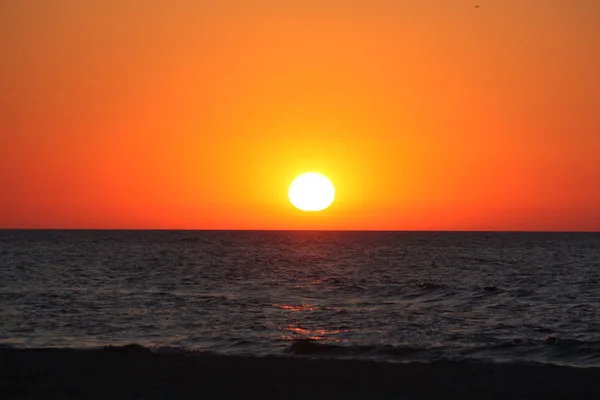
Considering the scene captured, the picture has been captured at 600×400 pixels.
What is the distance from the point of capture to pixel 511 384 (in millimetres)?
19688

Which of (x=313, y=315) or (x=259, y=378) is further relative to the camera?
(x=313, y=315)

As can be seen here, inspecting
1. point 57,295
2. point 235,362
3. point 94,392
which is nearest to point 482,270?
point 57,295

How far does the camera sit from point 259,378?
20.2 metres

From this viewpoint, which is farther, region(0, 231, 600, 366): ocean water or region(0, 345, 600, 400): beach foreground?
region(0, 231, 600, 366): ocean water

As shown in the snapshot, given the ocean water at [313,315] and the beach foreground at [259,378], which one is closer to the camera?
the beach foreground at [259,378]

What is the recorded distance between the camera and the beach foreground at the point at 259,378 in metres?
18.5

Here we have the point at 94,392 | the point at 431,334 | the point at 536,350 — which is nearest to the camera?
the point at 94,392

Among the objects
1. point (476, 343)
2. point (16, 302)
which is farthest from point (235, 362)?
point (16, 302)

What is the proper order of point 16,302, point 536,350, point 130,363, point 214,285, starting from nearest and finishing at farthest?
point 130,363 → point 536,350 → point 16,302 → point 214,285

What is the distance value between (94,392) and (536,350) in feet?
53.2

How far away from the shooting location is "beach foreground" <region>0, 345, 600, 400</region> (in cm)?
1848

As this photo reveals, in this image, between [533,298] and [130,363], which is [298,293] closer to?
[533,298]

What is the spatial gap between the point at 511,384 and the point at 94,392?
10810 mm

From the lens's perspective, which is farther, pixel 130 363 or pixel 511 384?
pixel 130 363
